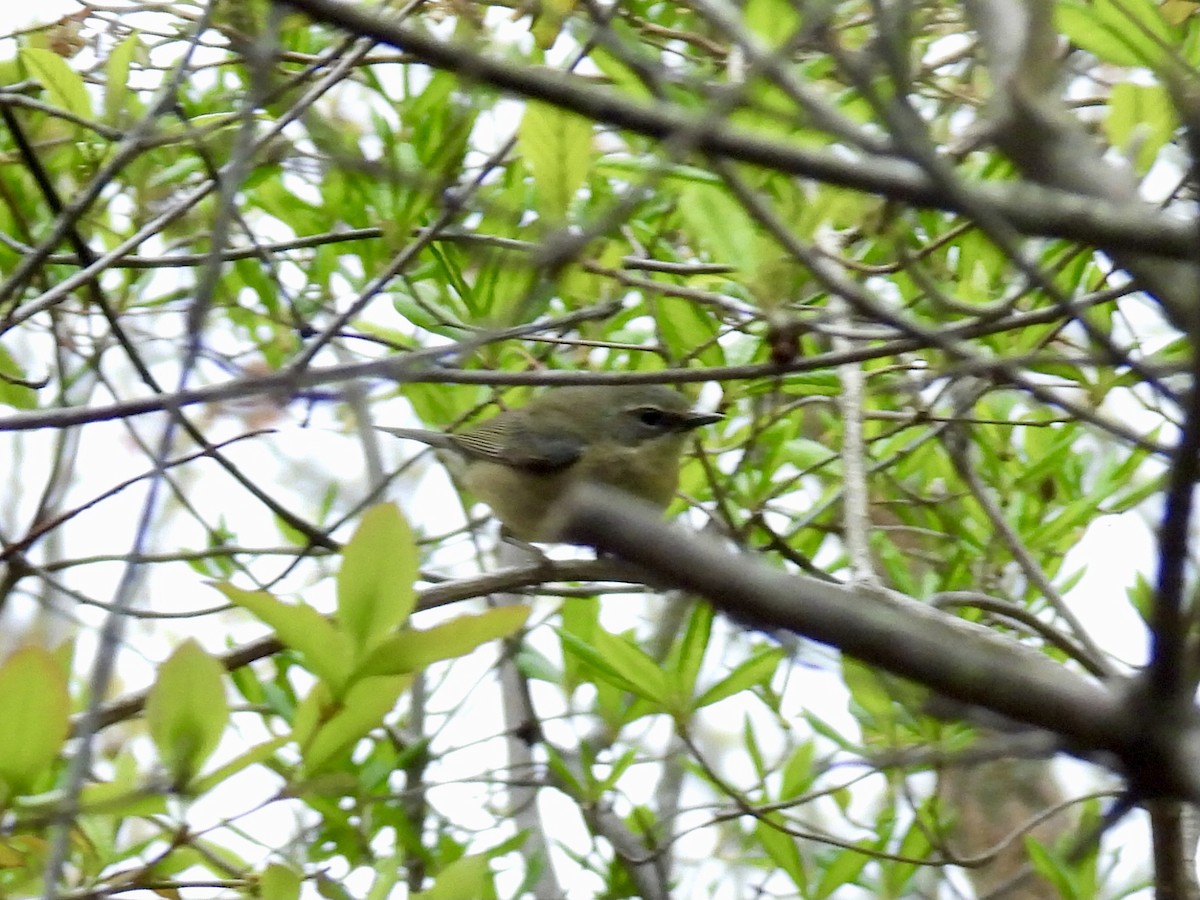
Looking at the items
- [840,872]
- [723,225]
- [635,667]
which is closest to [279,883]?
[635,667]

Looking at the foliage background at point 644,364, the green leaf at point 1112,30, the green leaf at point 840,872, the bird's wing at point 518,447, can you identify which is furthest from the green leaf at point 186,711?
the bird's wing at point 518,447

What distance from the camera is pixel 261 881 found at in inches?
89.1

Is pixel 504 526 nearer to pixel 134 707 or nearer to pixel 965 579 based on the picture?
pixel 965 579

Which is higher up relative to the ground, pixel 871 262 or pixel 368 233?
pixel 871 262

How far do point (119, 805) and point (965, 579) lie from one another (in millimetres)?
2738

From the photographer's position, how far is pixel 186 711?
1.74 meters

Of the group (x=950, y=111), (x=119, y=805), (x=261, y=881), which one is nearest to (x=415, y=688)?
(x=261, y=881)

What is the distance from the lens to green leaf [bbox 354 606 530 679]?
171cm

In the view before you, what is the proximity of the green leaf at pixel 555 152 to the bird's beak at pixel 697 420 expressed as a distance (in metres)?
1.39

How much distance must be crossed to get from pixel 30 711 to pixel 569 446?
3.13 meters

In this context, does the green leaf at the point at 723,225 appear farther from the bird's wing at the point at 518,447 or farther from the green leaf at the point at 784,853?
the bird's wing at the point at 518,447

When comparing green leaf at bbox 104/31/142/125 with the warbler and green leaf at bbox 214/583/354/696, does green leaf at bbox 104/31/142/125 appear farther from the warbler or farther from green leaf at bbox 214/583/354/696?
green leaf at bbox 214/583/354/696

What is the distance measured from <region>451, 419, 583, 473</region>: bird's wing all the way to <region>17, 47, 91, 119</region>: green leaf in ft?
5.38

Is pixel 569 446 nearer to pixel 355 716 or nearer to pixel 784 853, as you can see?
pixel 784 853
